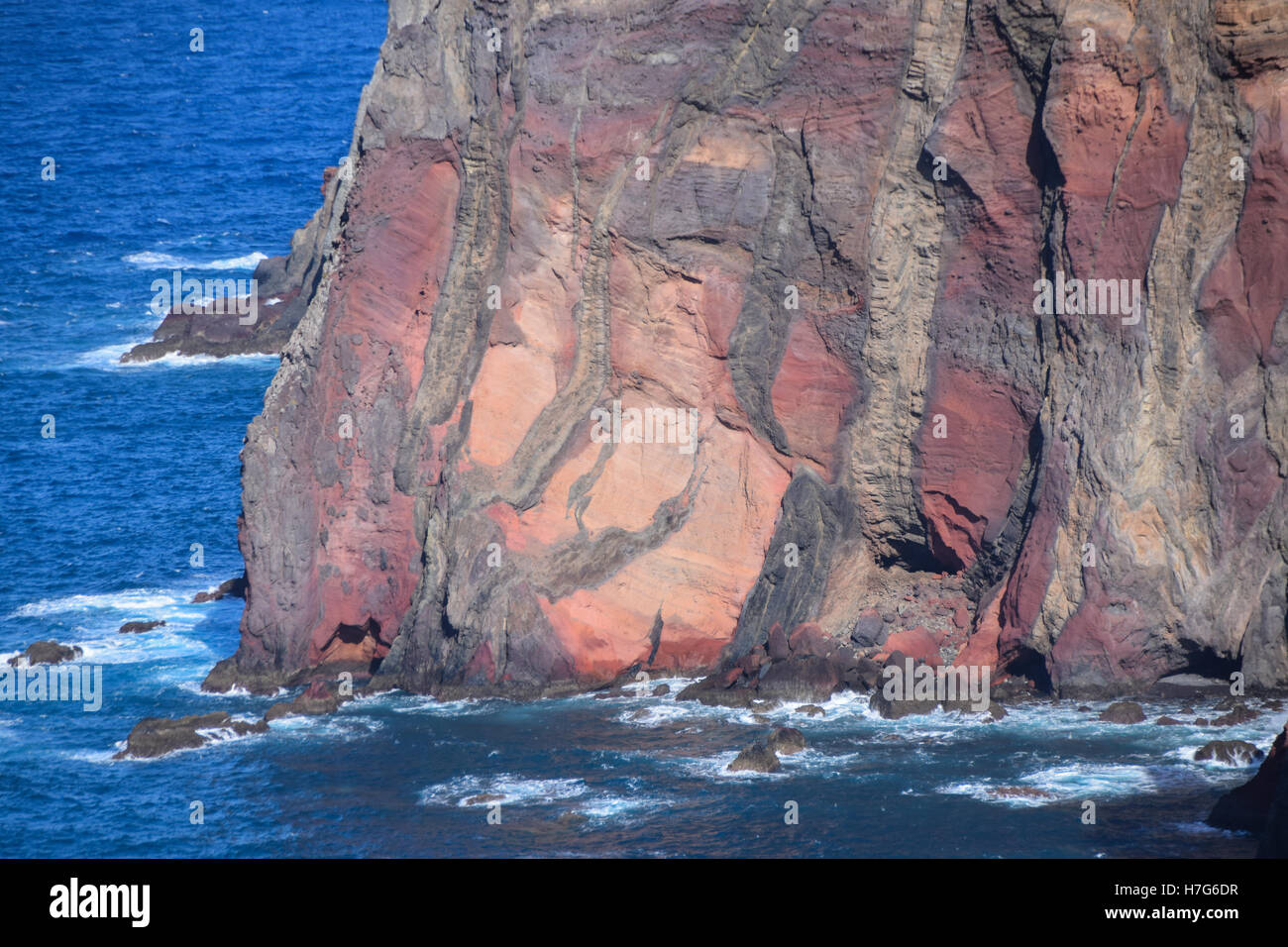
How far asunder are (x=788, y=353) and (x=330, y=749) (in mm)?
21157

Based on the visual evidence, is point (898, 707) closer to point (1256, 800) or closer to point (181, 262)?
point (1256, 800)

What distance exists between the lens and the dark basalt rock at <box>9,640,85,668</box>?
60.2 meters

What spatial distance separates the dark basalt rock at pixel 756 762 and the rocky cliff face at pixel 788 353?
336 inches

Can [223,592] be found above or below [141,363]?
below

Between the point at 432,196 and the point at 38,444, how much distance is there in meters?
37.0

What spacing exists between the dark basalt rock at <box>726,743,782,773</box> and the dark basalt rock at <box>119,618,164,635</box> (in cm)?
2881

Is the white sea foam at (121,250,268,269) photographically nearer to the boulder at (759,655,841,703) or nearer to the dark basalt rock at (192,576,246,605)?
the dark basalt rock at (192,576,246,605)

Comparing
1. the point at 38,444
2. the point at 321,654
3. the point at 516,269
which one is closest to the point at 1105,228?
the point at 516,269

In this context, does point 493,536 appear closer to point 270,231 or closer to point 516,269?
point 516,269

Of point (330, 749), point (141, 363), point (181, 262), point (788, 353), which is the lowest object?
point (330, 749)

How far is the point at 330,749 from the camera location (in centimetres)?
5141

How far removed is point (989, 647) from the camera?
53.0 metres

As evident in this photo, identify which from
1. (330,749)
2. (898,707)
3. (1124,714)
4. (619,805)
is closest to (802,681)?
(898,707)

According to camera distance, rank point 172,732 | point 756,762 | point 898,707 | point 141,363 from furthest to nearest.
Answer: point 141,363, point 172,732, point 898,707, point 756,762
